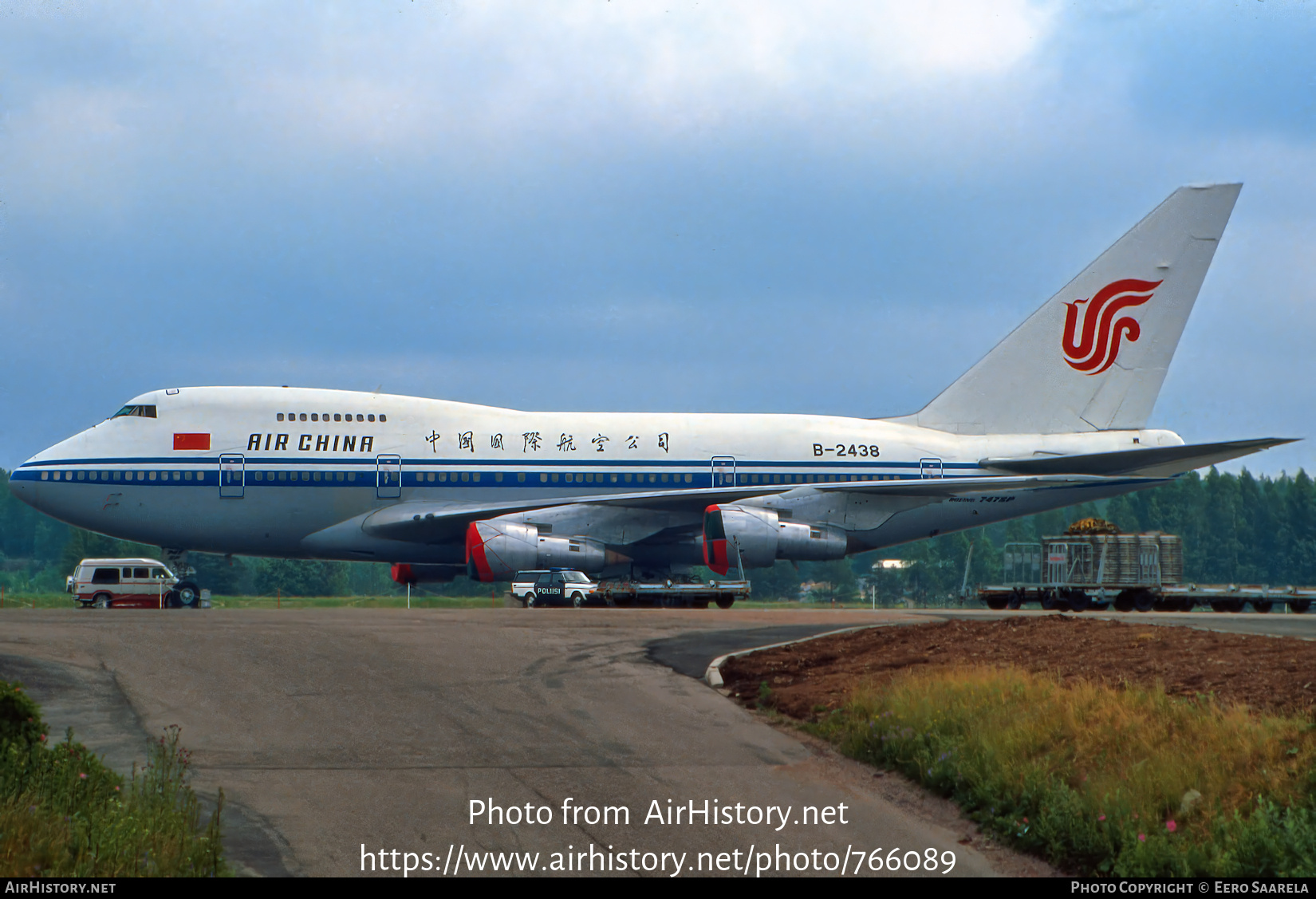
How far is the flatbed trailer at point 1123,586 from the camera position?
32.7m

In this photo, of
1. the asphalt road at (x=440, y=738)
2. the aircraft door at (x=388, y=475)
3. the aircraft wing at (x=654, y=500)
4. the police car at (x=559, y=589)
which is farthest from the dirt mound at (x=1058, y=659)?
the aircraft door at (x=388, y=475)

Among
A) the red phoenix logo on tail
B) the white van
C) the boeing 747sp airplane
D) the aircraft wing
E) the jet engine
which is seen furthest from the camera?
the white van

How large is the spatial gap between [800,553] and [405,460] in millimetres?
11019

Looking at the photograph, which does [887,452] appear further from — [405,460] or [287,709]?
[287,709]

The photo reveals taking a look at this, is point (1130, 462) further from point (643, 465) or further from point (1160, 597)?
point (643, 465)

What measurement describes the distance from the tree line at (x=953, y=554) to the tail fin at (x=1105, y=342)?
75.0 meters

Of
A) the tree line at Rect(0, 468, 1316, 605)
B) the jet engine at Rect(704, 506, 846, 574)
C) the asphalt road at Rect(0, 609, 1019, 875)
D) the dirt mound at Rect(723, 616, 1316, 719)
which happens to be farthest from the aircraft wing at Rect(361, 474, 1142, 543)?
the tree line at Rect(0, 468, 1316, 605)

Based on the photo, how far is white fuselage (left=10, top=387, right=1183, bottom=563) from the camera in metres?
32.6

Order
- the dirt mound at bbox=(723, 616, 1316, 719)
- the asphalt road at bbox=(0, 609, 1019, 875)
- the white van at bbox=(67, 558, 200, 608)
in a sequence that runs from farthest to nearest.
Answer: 1. the white van at bbox=(67, 558, 200, 608)
2. the dirt mound at bbox=(723, 616, 1316, 719)
3. the asphalt road at bbox=(0, 609, 1019, 875)

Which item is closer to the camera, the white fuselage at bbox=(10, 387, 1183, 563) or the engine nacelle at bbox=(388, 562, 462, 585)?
the white fuselage at bbox=(10, 387, 1183, 563)

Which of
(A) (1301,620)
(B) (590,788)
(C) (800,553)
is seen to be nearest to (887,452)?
(C) (800,553)

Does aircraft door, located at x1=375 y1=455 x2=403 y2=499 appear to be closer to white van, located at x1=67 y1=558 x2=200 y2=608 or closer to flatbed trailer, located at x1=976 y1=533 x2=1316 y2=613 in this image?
white van, located at x1=67 y1=558 x2=200 y2=608

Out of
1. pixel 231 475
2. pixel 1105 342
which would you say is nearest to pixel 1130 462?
pixel 1105 342

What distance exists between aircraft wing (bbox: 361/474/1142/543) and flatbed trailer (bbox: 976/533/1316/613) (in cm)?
191
